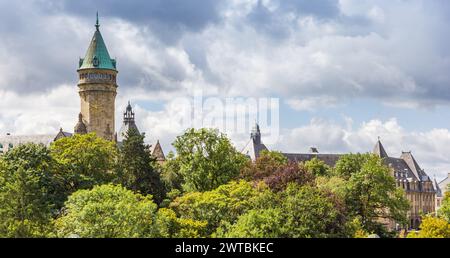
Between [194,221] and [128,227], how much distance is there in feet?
35.1

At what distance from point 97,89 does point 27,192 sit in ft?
242

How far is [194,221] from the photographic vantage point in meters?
56.7

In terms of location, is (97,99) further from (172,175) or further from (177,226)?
(177,226)

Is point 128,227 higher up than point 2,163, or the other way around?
point 2,163

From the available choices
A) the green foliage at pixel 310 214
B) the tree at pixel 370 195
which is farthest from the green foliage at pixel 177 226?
the tree at pixel 370 195

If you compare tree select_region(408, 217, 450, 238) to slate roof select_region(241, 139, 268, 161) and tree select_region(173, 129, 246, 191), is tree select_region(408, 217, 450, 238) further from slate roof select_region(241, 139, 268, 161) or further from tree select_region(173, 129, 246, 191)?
slate roof select_region(241, 139, 268, 161)

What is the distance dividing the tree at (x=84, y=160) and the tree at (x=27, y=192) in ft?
6.68

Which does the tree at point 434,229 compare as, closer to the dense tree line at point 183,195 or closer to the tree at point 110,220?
the dense tree line at point 183,195

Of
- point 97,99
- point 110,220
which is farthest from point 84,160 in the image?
point 97,99

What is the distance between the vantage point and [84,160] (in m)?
71.4
